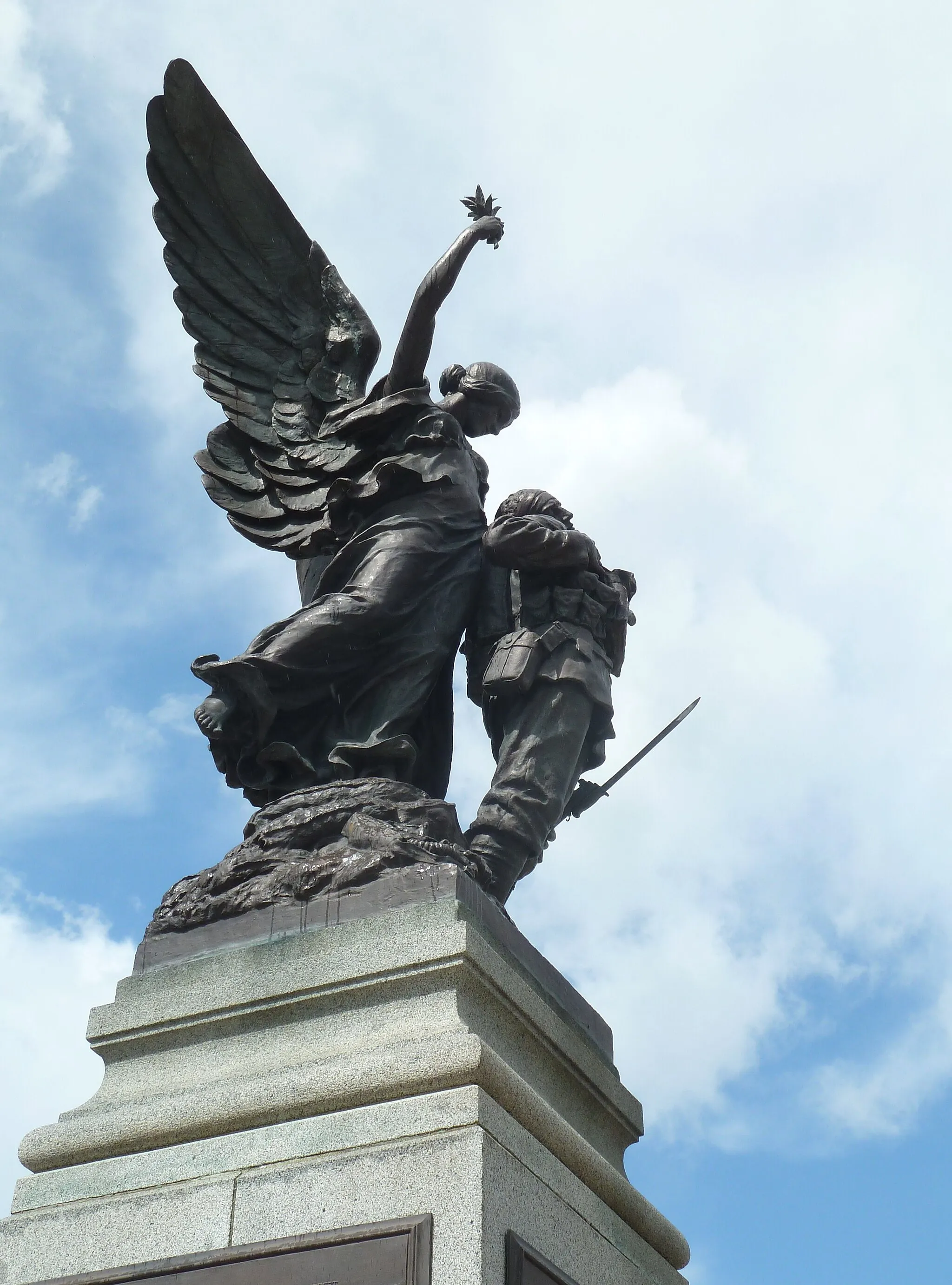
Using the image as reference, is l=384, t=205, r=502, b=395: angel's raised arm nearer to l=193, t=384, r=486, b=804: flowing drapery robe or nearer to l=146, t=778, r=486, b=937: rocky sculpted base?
l=193, t=384, r=486, b=804: flowing drapery robe

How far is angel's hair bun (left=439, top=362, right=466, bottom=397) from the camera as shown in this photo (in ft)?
27.1

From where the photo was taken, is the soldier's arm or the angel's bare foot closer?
the angel's bare foot

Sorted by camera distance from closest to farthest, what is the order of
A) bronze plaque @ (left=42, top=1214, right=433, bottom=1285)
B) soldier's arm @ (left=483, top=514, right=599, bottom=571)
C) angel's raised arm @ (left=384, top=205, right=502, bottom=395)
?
1. bronze plaque @ (left=42, top=1214, right=433, bottom=1285)
2. soldier's arm @ (left=483, top=514, right=599, bottom=571)
3. angel's raised arm @ (left=384, top=205, right=502, bottom=395)

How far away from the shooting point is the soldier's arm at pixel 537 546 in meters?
7.09

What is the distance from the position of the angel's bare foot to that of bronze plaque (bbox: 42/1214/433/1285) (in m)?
2.52

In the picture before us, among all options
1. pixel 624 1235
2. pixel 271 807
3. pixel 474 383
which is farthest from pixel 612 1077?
pixel 474 383

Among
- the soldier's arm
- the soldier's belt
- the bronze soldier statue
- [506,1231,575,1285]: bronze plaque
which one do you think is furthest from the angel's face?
[506,1231,575,1285]: bronze plaque

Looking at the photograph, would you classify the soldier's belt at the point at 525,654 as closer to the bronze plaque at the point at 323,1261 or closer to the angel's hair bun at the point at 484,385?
the angel's hair bun at the point at 484,385

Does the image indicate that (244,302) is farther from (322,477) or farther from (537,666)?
(537,666)

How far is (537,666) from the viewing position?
22.4 ft

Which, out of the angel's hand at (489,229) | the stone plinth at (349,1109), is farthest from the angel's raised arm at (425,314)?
the stone plinth at (349,1109)

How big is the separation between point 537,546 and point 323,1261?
3.61 meters

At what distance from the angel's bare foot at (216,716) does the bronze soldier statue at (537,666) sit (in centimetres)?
116

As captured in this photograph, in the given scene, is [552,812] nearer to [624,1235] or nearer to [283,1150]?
[624,1235]
